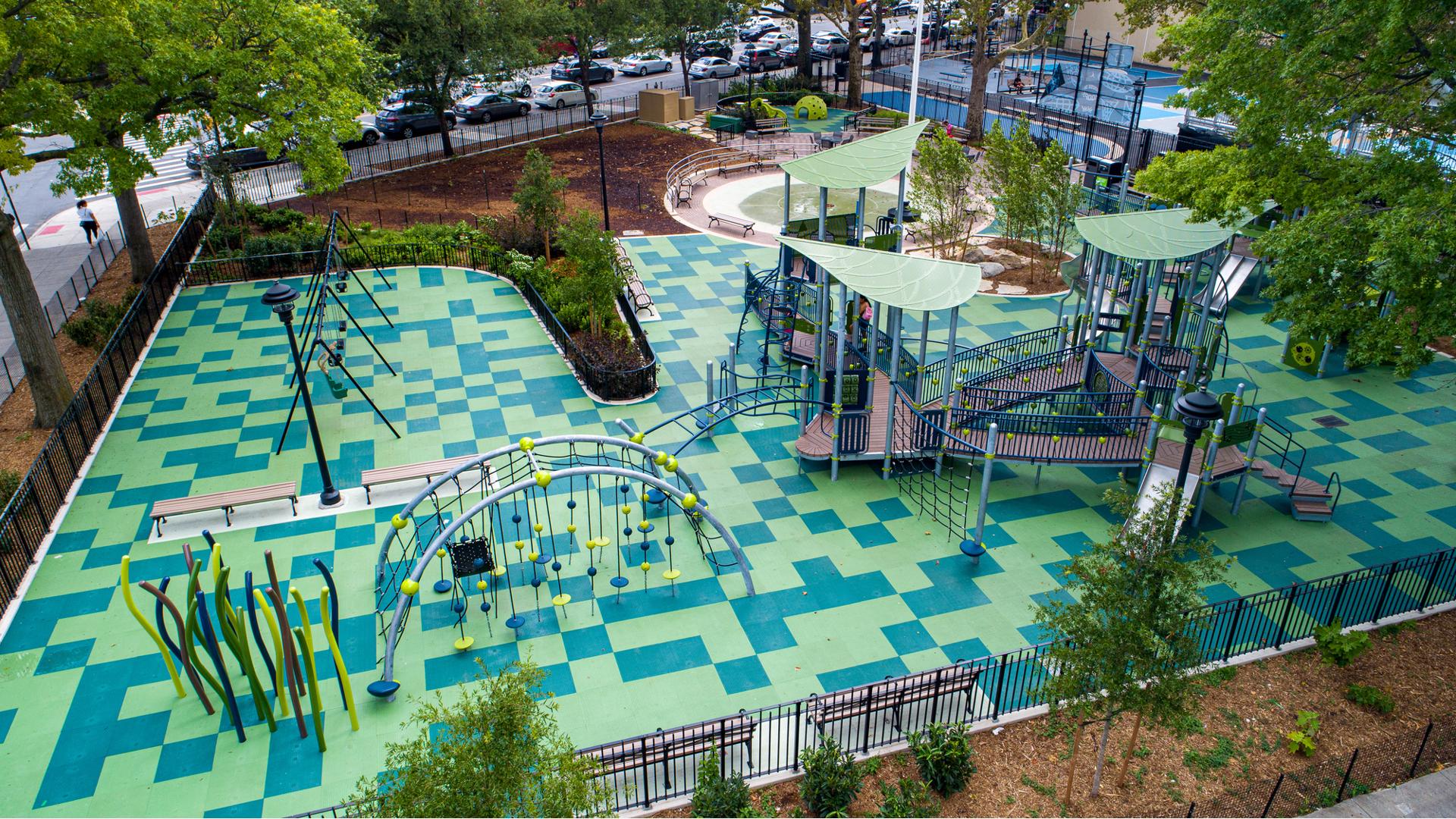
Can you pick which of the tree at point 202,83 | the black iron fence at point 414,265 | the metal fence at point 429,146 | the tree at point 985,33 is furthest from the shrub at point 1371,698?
the metal fence at point 429,146

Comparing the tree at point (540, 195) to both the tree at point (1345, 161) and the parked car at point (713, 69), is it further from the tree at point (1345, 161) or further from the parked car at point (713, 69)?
the parked car at point (713, 69)

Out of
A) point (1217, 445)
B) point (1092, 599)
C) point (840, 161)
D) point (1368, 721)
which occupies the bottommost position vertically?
point (1368, 721)

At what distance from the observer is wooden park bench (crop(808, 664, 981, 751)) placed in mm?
11766

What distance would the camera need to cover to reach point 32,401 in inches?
826

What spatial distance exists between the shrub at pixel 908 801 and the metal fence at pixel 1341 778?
2882 mm

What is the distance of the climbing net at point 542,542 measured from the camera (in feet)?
46.9

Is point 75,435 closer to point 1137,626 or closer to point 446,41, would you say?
point 1137,626

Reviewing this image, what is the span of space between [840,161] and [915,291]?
12.1 feet

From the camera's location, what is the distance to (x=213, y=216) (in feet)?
98.7

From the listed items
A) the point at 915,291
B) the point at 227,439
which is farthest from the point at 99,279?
the point at 915,291

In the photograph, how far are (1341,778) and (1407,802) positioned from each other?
714 millimetres

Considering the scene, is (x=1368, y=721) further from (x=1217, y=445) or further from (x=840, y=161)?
(x=840, y=161)

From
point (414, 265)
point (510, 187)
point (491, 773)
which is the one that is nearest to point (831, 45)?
point (510, 187)

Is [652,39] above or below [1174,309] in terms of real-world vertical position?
above
